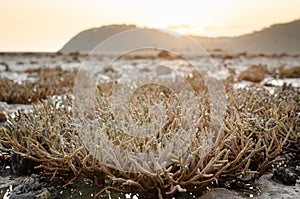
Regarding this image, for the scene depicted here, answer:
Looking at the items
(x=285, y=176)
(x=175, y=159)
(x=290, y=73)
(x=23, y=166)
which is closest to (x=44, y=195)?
(x=23, y=166)

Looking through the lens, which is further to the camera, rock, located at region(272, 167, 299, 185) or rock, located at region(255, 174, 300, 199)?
rock, located at region(272, 167, 299, 185)

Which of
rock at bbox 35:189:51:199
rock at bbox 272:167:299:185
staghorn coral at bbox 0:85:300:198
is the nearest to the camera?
staghorn coral at bbox 0:85:300:198

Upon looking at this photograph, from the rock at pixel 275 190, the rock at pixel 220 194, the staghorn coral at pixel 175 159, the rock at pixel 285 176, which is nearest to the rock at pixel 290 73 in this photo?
the staghorn coral at pixel 175 159

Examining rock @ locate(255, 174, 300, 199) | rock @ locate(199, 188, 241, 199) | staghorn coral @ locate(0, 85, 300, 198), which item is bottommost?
rock @ locate(255, 174, 300, 199)

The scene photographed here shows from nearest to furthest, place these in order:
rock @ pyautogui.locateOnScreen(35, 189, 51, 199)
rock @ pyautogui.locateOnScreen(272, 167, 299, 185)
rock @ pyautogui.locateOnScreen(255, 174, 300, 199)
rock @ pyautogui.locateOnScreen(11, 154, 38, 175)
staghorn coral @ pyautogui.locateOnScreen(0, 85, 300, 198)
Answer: staghorn coral @ pyautogui.locateOnScreen(0, 85, 300, 198) < rock @ pyautogui.locateOnScreen(35, 189, 51, 199) < rock @ pyautogui.locateOnScreen(255, 174, 300, 199) < rock @ pyautogui.locateOnScreen(272, 167, 299, 185) < rock @ pyautogui.locateOnScreen(11, 154, 38, 175)

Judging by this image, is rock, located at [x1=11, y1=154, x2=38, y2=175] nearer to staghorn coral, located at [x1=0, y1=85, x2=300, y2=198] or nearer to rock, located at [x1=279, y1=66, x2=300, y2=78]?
staghorn coral, located at [x1=0, y1=85, x2=300, y2=198]

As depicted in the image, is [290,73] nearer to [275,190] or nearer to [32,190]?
[275,190]

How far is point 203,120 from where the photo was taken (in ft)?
12.2

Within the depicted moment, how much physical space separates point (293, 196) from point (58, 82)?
336 inches

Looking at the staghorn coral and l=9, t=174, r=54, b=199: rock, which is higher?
the staghorn coral

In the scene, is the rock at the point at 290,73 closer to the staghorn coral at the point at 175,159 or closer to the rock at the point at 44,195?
the staghorn coral at the point at 175,159

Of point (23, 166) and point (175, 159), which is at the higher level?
point (175, 159)

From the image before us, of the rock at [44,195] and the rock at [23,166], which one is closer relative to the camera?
the rock at [44,195]

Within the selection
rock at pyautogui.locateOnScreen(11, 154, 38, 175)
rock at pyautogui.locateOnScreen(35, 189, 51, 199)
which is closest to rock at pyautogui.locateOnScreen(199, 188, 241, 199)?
rock at pyautogui.locateOnScreen(35, 189, 51, 199)
